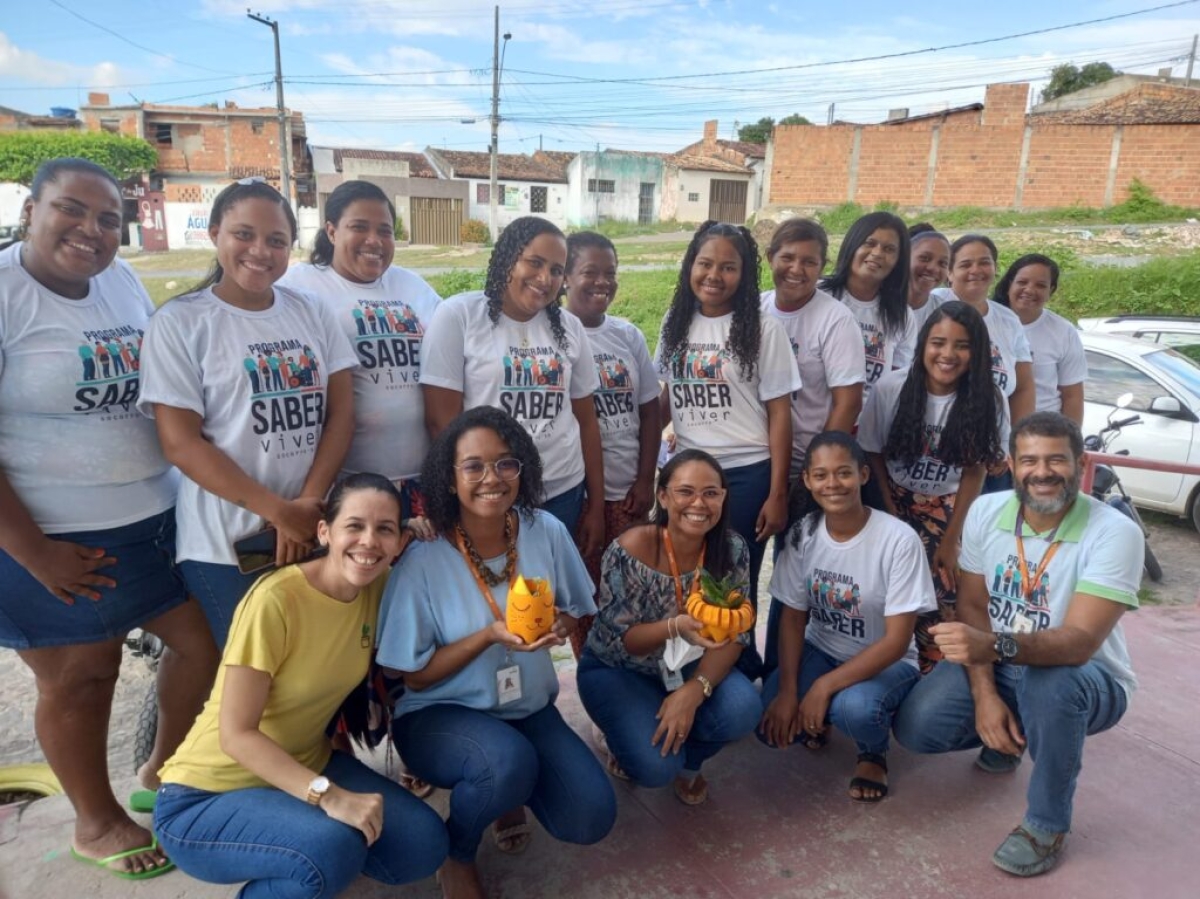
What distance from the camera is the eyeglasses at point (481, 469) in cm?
245

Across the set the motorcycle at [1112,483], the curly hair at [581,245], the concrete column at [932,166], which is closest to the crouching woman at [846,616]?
the curly hair at [581,245]

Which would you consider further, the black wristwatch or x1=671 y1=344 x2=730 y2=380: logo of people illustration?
x1=671 y1=344 x2=730 y2=380: logo of people illustration

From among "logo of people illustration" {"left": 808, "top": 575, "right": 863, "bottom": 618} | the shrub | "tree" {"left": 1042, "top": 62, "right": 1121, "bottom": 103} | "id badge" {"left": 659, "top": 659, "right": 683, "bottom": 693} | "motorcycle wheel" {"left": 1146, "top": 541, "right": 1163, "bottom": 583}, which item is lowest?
"motorcycle wheel" {"left": 1146, "top": 541, "right": 1163, "bottom": 583}

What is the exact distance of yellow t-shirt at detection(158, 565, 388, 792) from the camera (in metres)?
2.11

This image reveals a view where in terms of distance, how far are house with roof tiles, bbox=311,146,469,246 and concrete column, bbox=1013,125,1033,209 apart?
2040cm

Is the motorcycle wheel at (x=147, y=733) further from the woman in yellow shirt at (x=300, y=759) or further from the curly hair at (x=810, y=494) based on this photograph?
the curly hair at (x=810, y=494)

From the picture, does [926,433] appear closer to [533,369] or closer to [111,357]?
[533,369]

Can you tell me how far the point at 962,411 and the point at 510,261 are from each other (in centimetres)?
189

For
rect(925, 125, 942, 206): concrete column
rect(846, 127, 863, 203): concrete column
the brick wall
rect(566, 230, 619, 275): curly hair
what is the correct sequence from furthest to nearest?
rect(846, 127, 863, 203): concrete column, rect(925, 125, 942, 206): concrete column, the brick wall, rect(566, 230, 619, 275): curly hair

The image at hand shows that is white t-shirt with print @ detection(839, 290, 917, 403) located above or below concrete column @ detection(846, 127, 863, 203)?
below

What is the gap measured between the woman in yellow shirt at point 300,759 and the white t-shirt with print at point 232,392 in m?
0.26

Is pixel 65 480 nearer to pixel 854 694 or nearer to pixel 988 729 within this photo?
pixel 854 694

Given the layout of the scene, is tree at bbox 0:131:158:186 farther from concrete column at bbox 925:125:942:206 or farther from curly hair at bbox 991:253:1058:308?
curly hair at bbox 991:253:1058:308

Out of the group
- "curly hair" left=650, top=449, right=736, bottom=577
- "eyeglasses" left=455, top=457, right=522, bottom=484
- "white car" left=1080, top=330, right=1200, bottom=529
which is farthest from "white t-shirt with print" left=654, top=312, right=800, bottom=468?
"white car" left=1080, top=330, right=1200, bottom=529
